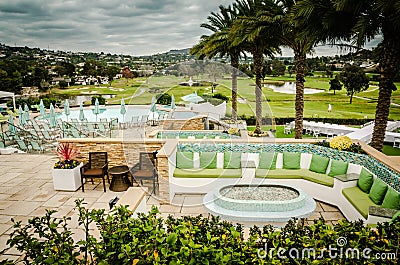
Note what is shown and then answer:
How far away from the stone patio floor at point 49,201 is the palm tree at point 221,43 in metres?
3.15

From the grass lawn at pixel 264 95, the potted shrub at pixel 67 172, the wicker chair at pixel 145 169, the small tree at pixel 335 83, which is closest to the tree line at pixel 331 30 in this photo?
the grass lawn at pixel 264 95

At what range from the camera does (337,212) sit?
5898mm

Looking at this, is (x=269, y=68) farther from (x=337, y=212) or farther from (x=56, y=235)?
(x=56, y=235)

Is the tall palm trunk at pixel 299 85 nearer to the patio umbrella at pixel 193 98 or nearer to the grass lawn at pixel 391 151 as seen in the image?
the patio umbrella at pixel 193 98

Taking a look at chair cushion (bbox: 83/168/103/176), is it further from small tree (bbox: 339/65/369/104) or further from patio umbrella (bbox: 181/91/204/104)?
small tree (bbox: 339/65/369/104)

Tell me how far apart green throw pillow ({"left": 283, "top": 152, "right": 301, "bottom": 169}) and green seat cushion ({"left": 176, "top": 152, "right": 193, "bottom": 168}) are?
226 cm

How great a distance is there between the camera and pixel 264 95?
31.1 feet

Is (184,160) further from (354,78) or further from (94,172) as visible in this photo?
(354,78)

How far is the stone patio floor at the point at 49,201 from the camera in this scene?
5.62 meters

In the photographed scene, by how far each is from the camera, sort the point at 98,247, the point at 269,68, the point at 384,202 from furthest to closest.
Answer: the point at 269,68
the point at 384,202
the point at 98,247

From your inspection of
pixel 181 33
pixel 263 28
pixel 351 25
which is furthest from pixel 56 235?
pixel 181 33

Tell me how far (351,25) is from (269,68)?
30.7 feet

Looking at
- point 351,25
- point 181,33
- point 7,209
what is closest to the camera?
point 7,209

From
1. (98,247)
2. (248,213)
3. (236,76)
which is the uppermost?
(236,76)
